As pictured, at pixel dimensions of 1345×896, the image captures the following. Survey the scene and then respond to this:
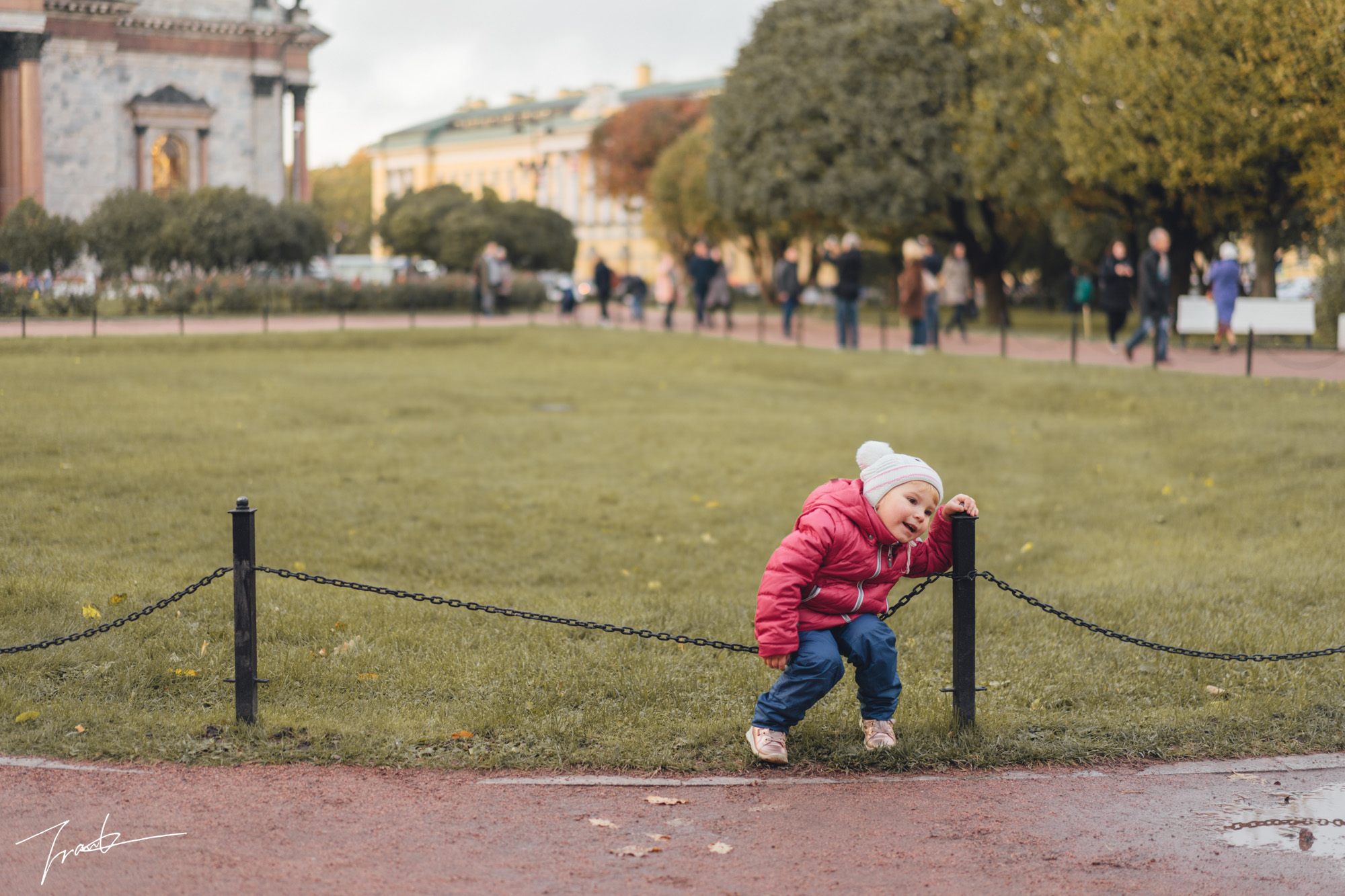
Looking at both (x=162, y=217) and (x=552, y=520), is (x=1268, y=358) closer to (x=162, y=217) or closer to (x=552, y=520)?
(x=552, y=520)

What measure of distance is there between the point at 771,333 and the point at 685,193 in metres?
20.9

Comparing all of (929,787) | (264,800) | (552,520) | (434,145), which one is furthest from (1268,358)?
(434,145)

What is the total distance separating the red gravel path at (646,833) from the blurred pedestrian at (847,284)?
18.7 m


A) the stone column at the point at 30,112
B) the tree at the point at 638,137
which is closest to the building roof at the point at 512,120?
the tree at the point at 638,137

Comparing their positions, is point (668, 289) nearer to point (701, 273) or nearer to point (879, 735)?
point (701, 273)

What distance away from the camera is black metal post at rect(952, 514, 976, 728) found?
5.71m

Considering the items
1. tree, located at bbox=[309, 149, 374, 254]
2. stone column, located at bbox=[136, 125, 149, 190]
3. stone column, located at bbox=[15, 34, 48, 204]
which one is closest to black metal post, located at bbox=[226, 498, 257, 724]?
stone column, located at bbox=[15, 34, 48, 204]

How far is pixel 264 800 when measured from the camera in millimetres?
5160

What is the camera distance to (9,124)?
142 ft

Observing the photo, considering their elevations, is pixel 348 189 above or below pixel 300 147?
above

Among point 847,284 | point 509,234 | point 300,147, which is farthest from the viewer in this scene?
point 509,234

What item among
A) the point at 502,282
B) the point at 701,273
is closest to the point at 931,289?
the point at 701,273

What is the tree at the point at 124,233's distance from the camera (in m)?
35.1

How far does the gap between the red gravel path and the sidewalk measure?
14.4m
